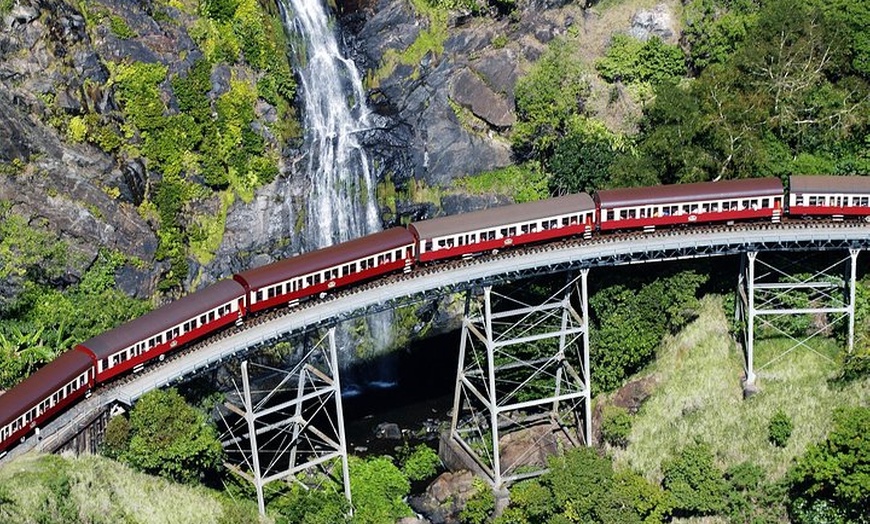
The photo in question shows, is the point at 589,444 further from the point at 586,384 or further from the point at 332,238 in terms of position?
the point at 332,238

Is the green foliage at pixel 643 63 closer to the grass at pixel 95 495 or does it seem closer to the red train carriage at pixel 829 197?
the red train carriage at pixel 829 197

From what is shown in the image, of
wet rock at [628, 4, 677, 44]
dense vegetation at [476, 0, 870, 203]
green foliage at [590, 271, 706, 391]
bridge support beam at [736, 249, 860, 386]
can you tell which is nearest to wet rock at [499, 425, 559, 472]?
green foliage at [590, 271, 706, 391]

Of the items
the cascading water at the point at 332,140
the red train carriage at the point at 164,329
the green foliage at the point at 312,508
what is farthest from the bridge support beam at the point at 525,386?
the red train carriage at the point at 164,329

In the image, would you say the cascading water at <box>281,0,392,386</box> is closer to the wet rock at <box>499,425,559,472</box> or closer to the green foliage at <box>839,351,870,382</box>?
the wet rock at <box>499,425,559,472</box>

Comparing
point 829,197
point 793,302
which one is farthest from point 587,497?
point 829,197

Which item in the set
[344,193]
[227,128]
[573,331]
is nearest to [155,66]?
[227,128]

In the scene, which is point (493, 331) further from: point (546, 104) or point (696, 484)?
point (546, 104)

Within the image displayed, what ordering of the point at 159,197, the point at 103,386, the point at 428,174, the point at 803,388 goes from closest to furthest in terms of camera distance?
the point at 103,386
the point at 803,388
the point at 159,197
the point at 428,174
